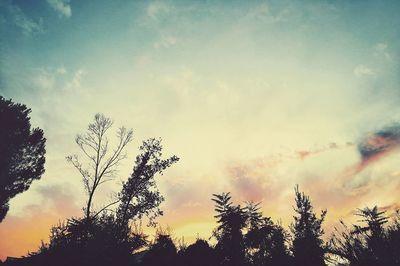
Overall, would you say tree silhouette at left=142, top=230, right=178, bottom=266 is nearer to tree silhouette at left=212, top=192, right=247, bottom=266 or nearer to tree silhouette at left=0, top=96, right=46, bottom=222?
tree silhouette at left=212, top=192, right=247, bottom=266

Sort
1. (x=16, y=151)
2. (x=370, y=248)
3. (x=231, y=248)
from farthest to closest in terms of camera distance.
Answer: (x=16, y=151) < (x=231, y=248) < (x=370, y=248)

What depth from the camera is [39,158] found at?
25.2 meters

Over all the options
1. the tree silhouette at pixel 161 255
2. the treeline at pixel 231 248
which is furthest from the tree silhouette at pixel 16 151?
the tree silhouette at pixel 161 255

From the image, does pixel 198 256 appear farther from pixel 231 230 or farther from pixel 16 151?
pixel 16 151

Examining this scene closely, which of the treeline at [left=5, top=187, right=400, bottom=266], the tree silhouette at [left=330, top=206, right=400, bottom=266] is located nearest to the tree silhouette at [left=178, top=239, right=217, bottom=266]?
the treeline at [left=5, top=187, right=400, bottom=266]

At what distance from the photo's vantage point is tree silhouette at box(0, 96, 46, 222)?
2219 centimetres

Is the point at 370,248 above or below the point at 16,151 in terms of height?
below

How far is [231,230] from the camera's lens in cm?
1973

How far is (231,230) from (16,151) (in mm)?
21302

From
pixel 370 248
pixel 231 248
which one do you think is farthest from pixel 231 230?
pixel 370 248

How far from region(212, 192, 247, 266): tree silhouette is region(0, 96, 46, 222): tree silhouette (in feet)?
61.4

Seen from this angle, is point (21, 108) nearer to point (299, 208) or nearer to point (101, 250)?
point (101, 250)

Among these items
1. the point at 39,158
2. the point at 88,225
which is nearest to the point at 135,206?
the point at 88,225

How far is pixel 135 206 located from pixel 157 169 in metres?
4.28
